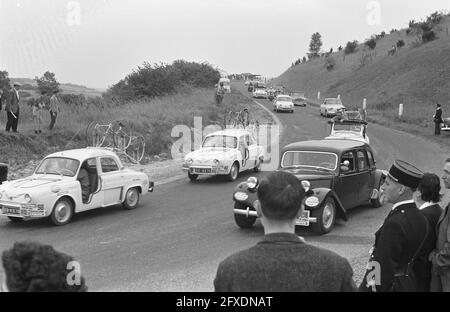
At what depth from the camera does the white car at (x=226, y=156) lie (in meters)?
15.5

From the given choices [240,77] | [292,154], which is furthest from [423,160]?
[240,77]

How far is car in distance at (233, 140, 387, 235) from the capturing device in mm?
9453

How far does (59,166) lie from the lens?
11266 mm

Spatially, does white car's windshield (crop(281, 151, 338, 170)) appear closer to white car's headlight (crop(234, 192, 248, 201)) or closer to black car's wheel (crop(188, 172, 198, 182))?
white car's headlight (crop(234, 192, 248, 201))

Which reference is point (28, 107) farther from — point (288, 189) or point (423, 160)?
point (288, 189)

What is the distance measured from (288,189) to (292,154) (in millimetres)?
8467

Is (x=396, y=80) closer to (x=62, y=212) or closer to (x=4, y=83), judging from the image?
(x=4, y=83)

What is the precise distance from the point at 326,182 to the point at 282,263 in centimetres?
786

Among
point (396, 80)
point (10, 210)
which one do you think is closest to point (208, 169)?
point (10, 210)

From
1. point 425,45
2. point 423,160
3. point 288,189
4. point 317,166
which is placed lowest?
point 423,160

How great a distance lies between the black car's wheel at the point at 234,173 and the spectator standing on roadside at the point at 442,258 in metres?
11.9

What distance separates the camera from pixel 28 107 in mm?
25109

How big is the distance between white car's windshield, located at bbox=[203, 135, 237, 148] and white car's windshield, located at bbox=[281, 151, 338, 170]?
564 cm

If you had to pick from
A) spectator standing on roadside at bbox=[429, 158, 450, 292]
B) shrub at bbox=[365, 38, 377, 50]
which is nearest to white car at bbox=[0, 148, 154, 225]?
spectator standing on roadside at bbox=[429, 158, 450, 292]
